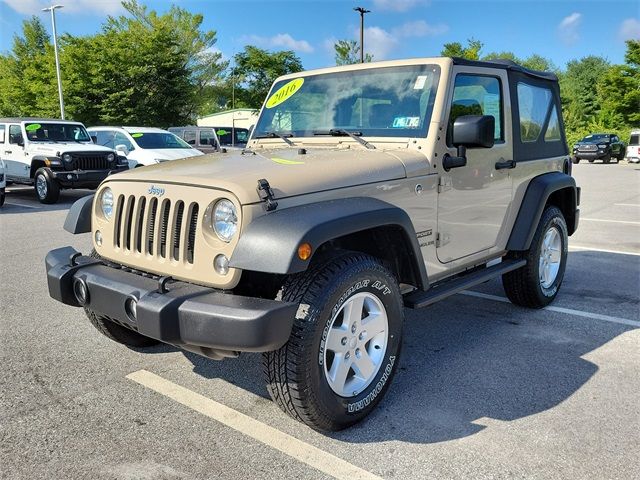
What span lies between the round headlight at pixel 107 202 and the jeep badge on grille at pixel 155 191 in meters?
0.45

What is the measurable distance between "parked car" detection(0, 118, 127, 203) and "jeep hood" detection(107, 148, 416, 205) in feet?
31.9

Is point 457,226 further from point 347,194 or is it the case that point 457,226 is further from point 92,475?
point 92,475

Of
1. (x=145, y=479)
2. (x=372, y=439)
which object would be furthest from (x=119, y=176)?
(x=372, y=439)

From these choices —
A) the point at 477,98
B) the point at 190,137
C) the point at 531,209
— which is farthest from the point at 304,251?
the point at 190,137

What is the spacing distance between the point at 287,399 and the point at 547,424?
141 centimetres

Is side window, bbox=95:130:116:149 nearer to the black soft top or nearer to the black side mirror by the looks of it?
the black soft top

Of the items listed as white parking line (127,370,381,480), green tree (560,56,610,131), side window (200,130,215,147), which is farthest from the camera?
green tree (560,56,610,131)

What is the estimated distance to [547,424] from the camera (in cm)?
295

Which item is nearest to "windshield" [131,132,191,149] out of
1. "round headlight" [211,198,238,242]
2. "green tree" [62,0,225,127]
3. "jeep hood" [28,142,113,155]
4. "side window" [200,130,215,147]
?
"jeep hood" [28,142,113,155]

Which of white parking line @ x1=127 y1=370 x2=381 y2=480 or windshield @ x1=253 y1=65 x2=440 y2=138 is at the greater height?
windshield @ x1=253 y1=65 x2=440 y2=138

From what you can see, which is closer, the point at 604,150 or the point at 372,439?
the point at 372,439

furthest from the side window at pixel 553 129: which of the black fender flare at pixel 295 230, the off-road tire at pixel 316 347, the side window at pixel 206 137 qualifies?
the side window at pixel 206 137

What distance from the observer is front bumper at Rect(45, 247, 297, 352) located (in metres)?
2.38

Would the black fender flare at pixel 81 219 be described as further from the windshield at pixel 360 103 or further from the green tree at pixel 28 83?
the green tree at pixel 28 83
